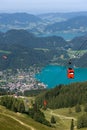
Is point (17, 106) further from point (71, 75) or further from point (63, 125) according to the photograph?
point (71, 75)

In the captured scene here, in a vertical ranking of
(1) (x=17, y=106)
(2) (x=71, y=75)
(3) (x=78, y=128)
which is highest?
(2) (x=71, y=75)

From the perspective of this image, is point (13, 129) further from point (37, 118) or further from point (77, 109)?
point (77, 109)

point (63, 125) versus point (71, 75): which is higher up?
point (71, 75)

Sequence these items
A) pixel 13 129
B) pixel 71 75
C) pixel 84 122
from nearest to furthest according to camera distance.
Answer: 1. pixel 71 75
2. pixel 13 129
3. pixel 84 122

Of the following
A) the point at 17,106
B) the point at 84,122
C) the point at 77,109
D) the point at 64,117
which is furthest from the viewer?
the point at 77,109

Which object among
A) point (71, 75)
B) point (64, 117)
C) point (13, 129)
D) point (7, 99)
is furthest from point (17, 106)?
point (71, 75)

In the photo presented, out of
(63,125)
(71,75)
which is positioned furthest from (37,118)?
(71,75)

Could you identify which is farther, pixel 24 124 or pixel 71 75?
pixel 24 124

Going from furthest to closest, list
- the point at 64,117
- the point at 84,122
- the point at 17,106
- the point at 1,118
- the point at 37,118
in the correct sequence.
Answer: the point at 64,117 < the point at 84,122 < the point at 17,106 < the point at 37,118 < the point at 1,118

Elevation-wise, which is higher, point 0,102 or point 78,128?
point 0,102
